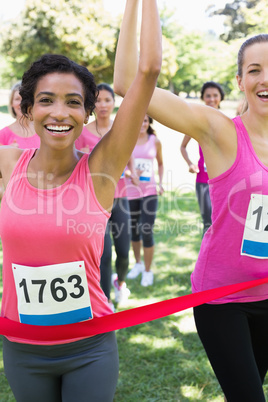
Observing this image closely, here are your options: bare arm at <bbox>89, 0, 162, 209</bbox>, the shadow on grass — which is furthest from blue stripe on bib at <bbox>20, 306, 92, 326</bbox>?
the shadow on grass

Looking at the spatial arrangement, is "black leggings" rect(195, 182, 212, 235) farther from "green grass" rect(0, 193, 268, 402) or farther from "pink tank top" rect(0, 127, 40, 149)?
"pink tank top" rect(0, 127, 40, 149)

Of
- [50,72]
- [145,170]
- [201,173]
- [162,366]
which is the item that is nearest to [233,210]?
[50,72]

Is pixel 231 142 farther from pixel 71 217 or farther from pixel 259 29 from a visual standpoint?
pixel 259 29

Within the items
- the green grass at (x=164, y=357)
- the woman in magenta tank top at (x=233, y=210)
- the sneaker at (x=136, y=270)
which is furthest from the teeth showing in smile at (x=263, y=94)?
the sneaker at (x=136, y=270)

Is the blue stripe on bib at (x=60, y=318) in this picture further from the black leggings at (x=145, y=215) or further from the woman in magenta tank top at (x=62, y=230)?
the black leggings at (x=145, y=215)

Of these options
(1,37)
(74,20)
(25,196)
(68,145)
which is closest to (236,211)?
(68,145)

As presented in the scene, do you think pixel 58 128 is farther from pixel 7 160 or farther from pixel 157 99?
pixel 157 99

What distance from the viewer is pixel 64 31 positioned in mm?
27969

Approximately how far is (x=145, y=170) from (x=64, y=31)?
25.5m

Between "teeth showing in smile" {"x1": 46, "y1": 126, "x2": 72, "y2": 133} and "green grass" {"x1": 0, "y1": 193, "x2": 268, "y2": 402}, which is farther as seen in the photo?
"green grass" {"x1": 0, "y1": 193, "x2": 268, "y2": 402}

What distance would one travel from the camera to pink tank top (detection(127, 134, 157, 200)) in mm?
4969

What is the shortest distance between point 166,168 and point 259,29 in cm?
1209

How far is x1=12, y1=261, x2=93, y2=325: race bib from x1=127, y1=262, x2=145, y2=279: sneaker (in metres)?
3.56

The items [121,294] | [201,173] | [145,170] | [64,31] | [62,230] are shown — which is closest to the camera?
[62,230]
